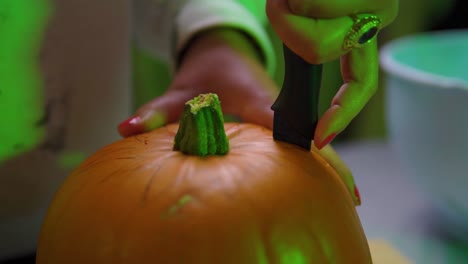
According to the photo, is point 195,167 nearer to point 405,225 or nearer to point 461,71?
point 405,225

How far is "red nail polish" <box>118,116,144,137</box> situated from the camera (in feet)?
1.68

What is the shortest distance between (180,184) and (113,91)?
0.33m

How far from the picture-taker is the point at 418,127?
0.79 m

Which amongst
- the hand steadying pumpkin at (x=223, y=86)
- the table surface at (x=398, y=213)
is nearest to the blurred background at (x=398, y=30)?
the table surface at (x=398, y=213)

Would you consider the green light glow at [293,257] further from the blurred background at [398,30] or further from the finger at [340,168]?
the blurred background at [398,30]

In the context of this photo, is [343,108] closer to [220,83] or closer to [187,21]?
[220,83]

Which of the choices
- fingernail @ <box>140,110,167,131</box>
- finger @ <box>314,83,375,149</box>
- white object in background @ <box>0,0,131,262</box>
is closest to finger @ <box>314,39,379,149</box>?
finger @ <box>314,83,375,149</box>

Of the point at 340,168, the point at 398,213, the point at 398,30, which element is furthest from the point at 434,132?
the point at 398,30

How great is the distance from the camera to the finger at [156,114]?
0.51 metres

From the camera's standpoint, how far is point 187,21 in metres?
0.68

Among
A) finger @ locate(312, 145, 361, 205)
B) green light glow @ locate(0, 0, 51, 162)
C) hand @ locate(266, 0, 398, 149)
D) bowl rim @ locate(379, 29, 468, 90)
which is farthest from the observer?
bowl rim @ locate(379, 29, 468, 90)

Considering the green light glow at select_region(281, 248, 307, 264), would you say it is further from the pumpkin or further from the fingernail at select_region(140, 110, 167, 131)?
the fingernail at select_region(140, 110, 167, 131)

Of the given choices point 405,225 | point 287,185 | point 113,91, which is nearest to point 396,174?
point 405,225

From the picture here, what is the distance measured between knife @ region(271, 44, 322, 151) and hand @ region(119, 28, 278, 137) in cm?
6
